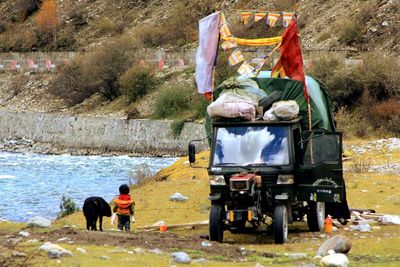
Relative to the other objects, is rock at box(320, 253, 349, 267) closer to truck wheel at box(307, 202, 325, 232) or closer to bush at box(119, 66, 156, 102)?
truck wheel at box(307, 202, 325, 232)

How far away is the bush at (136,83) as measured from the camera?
245 feet

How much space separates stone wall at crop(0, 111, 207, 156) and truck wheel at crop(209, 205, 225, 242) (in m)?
40.1

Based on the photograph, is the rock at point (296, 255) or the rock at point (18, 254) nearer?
the rock at point (18, 254)

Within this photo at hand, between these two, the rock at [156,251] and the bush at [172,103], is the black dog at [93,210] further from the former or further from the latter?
the bush at [172,103]

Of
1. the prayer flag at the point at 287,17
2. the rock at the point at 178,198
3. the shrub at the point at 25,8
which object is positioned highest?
the shrub at the point at 25,8

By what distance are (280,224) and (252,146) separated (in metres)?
1.48

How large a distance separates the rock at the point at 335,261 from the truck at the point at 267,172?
3.00 meters

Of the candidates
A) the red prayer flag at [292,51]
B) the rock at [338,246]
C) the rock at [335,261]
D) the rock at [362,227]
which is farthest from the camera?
the red prayer flag at [292,51]

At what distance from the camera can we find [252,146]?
1667 cm

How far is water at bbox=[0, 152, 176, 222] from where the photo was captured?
33.5 meters

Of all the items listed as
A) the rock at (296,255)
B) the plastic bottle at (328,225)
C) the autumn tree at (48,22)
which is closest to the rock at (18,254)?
the rock at (296,255)

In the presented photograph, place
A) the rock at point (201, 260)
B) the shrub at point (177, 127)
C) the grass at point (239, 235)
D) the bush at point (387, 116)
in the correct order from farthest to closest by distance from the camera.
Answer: the shrub at point (177, 127) → the bush at point (387, 116) → the grass at point (239, 235) → the rock at point (201, 260)

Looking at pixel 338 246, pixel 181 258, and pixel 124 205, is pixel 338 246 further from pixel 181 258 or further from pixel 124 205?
pixel 124 205

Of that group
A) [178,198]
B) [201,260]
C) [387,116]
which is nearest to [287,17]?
[178,198]
